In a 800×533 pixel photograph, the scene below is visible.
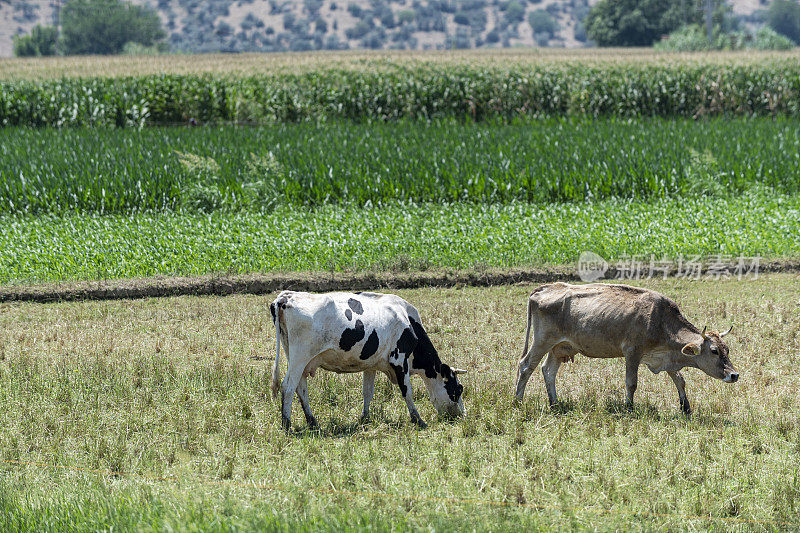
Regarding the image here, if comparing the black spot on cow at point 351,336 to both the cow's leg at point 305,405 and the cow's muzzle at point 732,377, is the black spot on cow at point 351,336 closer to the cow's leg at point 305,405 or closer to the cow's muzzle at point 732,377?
the cow's leg at point 305,405

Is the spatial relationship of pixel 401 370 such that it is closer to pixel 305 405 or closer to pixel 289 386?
pixel 305 405

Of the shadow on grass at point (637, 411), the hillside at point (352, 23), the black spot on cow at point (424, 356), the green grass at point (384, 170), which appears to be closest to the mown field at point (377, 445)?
the shadow on grass at point (637, 411)

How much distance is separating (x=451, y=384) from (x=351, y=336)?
3.79ft

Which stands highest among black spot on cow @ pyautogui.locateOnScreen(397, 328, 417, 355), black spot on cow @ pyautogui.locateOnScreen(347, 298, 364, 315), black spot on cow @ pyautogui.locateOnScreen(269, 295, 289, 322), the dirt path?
black spot on cow @ pyautogui.locateOnScreen(269, 295, 289, 322)

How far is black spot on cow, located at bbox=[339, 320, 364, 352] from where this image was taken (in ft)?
25.8

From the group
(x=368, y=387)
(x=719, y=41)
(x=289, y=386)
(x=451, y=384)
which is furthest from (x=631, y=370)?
(x=719, y=41)

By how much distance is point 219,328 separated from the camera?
467 inches

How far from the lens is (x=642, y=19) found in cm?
9181

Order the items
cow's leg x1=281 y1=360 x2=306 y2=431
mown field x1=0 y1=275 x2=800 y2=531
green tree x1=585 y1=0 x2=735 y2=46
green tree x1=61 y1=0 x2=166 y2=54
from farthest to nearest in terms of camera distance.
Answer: green tree x1=61 y1=0 x2=166 y2=54 < green tree x1=585 y1=0 x2=735 y2=46 < cow's leg x1=281 y1=360 x2=306 y2=431 < mown field x1=0 y1=275 x2=800 y2=531

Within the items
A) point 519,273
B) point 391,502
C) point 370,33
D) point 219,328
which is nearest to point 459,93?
point 519,273

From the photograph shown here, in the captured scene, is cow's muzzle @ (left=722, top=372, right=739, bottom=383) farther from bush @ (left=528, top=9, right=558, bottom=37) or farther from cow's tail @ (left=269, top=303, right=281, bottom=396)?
bush @ (left=528, top=9, right=558, bottom=37)

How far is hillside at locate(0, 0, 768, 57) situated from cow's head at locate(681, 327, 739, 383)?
147597 mm

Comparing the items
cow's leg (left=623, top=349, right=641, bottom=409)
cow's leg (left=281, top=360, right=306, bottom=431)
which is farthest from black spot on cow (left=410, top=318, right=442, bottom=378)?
cow's leg (left=623, top=349, right=641, bottom=409)

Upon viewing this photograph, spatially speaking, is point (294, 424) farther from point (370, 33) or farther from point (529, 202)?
point (370, 33)
